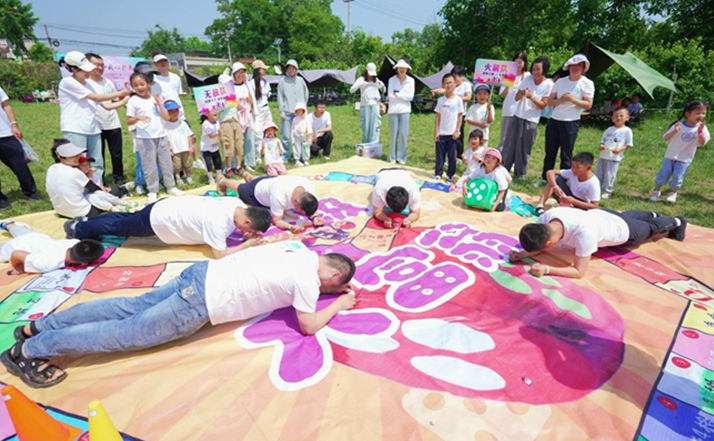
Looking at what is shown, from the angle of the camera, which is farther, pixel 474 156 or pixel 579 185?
pixel 474 156

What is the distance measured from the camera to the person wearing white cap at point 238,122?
714 cm

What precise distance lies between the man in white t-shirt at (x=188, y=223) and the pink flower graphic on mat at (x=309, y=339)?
1.16 metres

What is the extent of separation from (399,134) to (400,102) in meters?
0.65

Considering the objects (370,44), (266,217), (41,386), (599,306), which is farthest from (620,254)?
(370,44)

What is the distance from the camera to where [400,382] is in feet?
7.73

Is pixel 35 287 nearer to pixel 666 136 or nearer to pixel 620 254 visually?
pixel 620 254

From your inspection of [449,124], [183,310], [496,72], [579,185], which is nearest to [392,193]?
[579,185]

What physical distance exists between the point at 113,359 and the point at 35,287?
1499mm

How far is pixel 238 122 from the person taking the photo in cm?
725

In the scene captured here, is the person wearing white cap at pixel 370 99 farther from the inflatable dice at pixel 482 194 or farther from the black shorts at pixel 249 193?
the black shorts at pixel 249 193

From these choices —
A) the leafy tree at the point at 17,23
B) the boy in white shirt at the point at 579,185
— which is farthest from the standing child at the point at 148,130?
the leafy tree at the point at 17,23

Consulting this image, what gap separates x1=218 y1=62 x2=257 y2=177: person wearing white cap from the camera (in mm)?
7145

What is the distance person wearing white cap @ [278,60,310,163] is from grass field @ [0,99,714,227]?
2.94ft

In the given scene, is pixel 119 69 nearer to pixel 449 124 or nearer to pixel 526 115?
pixel 449 124
